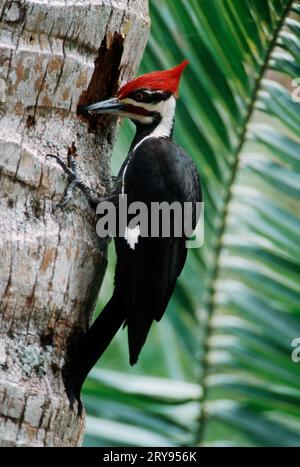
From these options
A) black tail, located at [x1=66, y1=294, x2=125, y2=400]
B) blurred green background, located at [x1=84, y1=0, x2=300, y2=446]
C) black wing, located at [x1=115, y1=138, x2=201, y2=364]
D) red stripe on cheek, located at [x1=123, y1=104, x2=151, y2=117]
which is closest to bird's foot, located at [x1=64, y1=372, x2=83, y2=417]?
black tail, located at [x1=66, y1=294, x2=125, y2=400]

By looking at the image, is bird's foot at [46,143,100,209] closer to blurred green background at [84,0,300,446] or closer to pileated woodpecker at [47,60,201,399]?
pileated woodpecker at [47,60,201,399]

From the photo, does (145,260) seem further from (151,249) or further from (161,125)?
(161,125)

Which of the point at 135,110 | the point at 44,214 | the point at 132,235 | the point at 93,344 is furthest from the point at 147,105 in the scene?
the point at 93,344

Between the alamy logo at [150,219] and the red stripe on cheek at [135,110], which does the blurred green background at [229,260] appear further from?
the alamy logo at [150,219]

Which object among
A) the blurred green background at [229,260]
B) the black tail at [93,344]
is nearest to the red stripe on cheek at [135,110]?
the blurred green background at [229,260]

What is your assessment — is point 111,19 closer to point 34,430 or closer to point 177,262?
point 177,262

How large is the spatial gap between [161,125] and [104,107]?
44 centimetres

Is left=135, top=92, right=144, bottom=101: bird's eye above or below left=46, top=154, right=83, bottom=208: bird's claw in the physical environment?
above

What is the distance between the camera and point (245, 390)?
3.31 meters

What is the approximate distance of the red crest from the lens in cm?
292

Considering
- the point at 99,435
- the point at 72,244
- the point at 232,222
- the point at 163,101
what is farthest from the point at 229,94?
the point at 99,435

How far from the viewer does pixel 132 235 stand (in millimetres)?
2908

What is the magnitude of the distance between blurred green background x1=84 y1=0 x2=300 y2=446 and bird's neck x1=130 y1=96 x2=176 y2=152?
0.39 feet

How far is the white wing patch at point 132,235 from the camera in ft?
9.51
